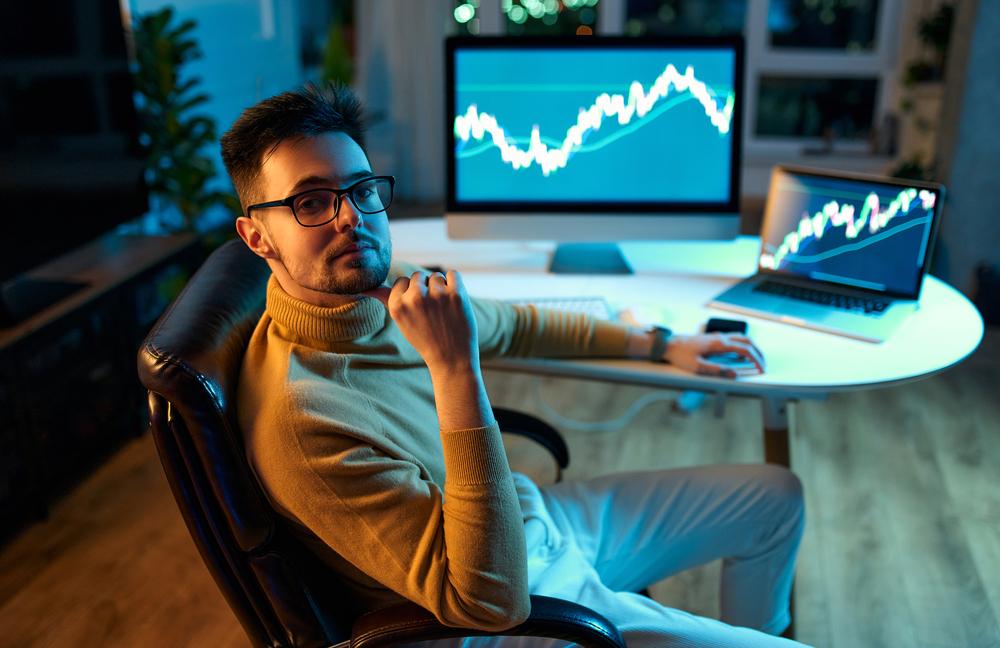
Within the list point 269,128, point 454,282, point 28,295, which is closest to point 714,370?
point 454,282

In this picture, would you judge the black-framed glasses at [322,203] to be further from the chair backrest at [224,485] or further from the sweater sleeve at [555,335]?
the sweater sleeve at [555,335]

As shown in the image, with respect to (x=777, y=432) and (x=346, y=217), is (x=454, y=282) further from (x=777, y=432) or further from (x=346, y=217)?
(x=777, y=432)

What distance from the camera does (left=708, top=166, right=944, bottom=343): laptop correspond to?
5.62 feet

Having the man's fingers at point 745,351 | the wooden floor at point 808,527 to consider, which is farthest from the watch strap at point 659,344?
the wooden floor at point 808,527

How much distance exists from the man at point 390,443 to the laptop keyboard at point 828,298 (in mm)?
401

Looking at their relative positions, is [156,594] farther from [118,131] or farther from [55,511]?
[118,131]

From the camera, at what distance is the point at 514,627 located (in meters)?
1.10

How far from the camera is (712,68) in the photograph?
6.46 ft

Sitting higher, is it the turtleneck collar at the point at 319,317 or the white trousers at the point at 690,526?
the turtleneck collar at the point at 319,317

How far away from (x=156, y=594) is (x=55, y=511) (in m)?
0.52

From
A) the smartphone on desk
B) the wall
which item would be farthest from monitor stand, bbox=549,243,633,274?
the wall

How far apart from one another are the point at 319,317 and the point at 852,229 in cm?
113

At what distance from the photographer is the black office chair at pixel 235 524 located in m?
1.06

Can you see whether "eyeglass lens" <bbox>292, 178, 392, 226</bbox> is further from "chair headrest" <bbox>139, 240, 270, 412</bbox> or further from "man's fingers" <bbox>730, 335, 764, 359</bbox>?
"man's fingers" <bbox>730, 335, 764, 359</bbox>
